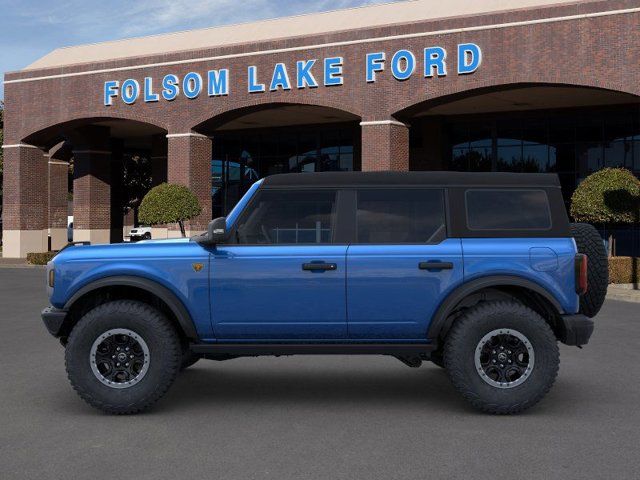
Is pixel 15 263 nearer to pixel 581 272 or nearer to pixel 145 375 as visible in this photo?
pixel 145 375

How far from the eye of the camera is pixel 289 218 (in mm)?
7031

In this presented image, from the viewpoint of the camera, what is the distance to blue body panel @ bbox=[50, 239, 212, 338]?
6871mm

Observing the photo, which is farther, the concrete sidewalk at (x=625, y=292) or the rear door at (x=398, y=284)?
the concrete sidewalk at (x=625, y=292)

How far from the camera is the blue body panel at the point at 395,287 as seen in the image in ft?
22.3

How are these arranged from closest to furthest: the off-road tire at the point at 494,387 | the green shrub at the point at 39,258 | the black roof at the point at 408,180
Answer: the off-road tire at the point at 494,387, the black roof at the point at 408,180, the green shrub at the point at 39,258

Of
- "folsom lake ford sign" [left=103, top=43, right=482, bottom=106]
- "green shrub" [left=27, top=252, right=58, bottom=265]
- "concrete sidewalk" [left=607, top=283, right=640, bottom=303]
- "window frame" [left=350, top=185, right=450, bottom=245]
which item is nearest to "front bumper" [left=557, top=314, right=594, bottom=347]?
"window frame" [left=350, top=185, right=450, bottom=245]

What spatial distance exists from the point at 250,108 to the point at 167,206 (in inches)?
211

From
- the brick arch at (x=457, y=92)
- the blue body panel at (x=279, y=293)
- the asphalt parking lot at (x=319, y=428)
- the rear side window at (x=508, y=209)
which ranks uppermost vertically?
the brick arch at (x=457, y=92)

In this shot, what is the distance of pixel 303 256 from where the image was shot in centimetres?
686

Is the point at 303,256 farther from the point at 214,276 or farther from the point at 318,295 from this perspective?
the point at 214,276

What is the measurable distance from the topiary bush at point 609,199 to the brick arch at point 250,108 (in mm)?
9857

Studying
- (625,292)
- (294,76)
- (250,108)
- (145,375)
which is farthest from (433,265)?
(250,108)

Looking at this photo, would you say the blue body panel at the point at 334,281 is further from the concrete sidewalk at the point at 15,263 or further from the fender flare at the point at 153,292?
the concrete sidewalk at the point at 15,263

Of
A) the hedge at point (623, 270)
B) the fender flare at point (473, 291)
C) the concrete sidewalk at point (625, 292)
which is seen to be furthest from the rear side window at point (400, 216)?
the hedge at point (623, 270)
